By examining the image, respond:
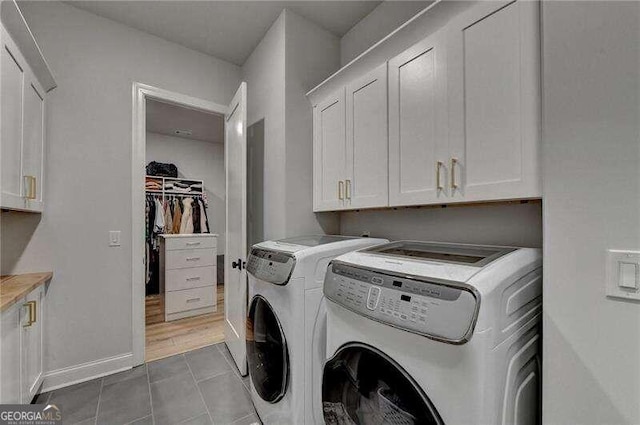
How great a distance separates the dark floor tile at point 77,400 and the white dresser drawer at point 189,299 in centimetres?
115

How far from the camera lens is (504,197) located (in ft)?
3.36

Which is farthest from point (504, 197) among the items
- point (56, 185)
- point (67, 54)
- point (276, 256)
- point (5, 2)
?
point (67, 54)

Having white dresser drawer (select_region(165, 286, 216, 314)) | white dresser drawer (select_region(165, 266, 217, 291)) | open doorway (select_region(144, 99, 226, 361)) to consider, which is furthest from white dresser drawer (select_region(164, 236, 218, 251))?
white dresser drawer (select_region(165, 286, 216, 314))

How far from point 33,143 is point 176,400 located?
5.97 ft

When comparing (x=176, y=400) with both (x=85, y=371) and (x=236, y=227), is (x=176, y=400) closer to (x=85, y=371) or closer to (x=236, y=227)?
(x=85, y=371)

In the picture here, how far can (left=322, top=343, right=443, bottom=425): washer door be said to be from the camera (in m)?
0.79

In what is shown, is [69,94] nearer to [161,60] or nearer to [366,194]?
[161,60]

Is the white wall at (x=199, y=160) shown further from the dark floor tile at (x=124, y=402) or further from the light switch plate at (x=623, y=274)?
the light switch plate at (x=623, y=274)

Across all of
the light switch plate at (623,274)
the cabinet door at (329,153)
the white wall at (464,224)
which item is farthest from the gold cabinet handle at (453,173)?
the cabinet door at (329,153)

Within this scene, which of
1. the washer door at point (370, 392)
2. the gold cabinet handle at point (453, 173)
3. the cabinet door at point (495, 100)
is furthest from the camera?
the gold cabinet handle at point (453, 173)

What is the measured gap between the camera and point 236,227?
7.17ft

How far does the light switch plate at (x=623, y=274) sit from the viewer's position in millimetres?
686

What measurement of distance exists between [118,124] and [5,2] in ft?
3.20

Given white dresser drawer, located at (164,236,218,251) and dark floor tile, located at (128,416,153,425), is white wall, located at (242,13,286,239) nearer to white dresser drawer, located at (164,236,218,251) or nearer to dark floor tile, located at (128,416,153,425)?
dark floor tile, located at (128,416,153,425)
